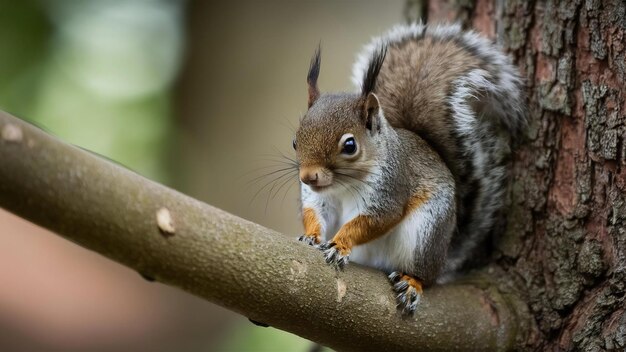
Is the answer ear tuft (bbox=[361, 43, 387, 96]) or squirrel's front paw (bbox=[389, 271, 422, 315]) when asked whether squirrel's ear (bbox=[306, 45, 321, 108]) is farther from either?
squirrel's front paw (bbox=[389, 271, 422, 315])

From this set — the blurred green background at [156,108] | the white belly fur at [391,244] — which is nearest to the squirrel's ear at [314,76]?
the white belly fur at [391,244]

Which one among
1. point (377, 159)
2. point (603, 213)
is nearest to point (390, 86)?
point (377, 159)

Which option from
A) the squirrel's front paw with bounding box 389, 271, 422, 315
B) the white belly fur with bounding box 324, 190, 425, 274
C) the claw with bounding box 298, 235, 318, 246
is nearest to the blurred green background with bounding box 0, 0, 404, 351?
the white belly fur with bounding box 324, 190, 425, 274

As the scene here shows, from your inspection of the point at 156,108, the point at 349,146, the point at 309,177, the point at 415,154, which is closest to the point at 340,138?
the point at 349,146

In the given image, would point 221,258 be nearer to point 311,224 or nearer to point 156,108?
point 311,224

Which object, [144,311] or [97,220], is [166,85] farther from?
[97,220]

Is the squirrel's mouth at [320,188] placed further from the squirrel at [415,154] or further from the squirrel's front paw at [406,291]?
the squirrel's front paw at [406,291]
